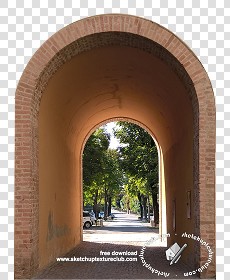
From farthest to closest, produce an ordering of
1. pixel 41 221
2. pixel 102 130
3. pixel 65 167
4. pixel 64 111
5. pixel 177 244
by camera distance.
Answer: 1. pixel 102 130
2. pixel 65 167
3. pixel 177 244
4. pixel 64 111
5. pixel 41 221

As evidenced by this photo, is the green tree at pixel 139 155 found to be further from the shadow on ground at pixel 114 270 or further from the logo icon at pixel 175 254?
the shadow on ground at pixel 114 270

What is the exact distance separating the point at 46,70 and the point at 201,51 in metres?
3.18

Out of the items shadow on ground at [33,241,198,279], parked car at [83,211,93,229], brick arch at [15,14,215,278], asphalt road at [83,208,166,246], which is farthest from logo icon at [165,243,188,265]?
parked car at [83,211,93,229]

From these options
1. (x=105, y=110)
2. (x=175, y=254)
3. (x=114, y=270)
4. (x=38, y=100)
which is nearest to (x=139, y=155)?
(x=105, y=110)

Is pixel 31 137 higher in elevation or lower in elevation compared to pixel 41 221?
higher

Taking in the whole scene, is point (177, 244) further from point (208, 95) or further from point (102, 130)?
point (102, 130)

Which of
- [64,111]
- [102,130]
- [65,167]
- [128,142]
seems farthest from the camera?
[102,130]

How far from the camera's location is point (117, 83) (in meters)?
16.7

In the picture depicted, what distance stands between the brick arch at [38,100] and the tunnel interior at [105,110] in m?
0.20

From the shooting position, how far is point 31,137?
11688 millimetres

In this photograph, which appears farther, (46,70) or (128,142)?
(128,142)

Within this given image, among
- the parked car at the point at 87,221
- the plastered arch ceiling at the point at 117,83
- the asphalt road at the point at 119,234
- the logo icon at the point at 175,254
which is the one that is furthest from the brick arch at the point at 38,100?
the parked car at the point at 87,221

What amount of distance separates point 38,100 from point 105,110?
9.01 metres

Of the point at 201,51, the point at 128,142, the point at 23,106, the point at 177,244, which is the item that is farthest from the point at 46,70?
the point at 128,142
